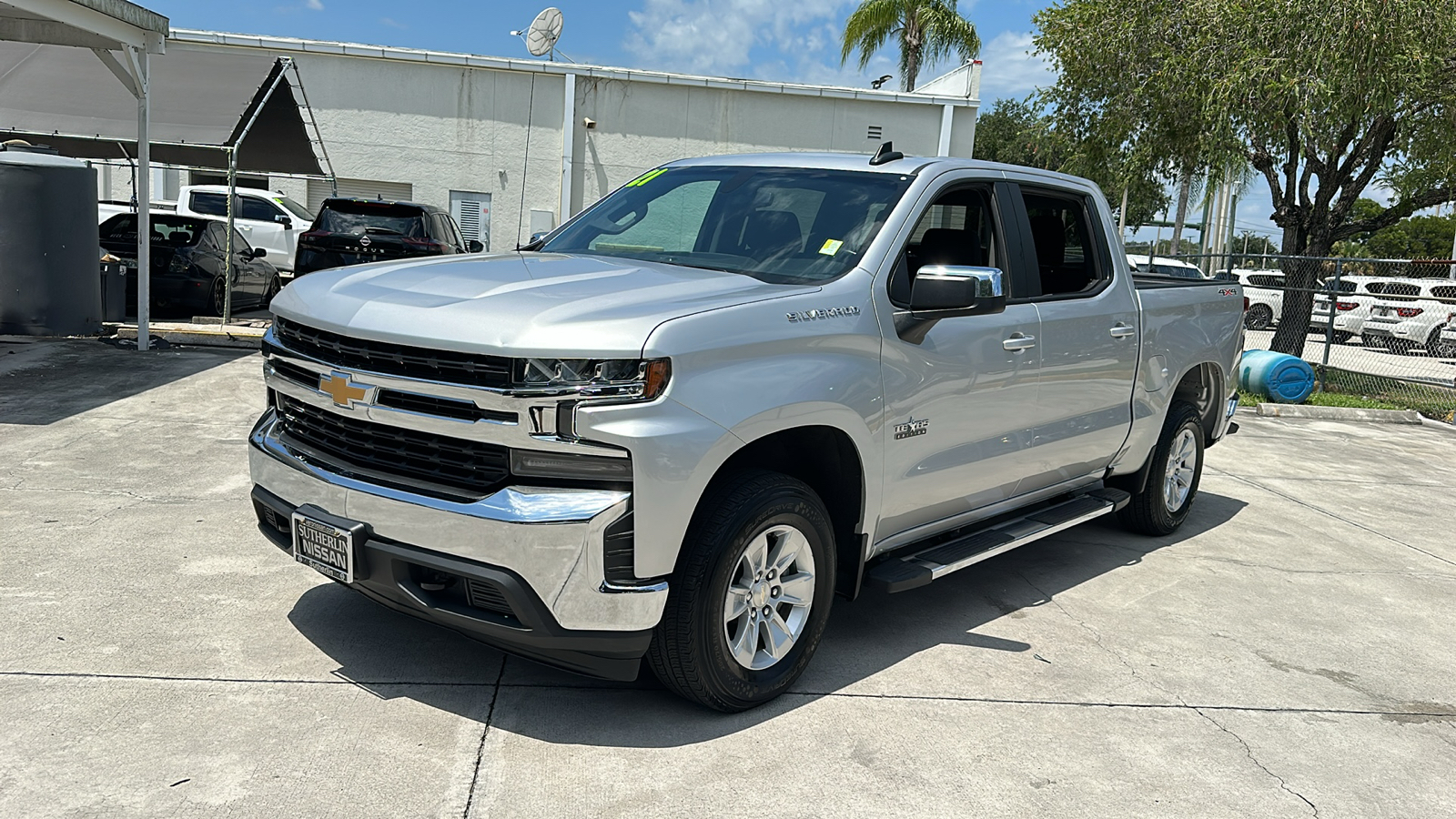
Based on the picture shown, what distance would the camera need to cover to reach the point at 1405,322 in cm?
2091

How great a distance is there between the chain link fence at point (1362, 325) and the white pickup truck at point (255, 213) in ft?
50.7

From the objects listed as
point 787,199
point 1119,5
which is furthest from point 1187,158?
point 787,199

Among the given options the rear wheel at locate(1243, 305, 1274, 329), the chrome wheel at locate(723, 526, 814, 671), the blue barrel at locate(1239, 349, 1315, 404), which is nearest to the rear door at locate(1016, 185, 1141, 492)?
the chrome wheel at locate(723, 526, 814, 671)

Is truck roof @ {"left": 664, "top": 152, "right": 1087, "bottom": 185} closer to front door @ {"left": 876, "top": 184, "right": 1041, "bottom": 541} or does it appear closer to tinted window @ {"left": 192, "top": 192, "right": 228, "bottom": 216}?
front door @ {"left": 876, "top": 184, "right": 1041, "bottom": 541}

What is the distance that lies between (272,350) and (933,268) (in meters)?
2.52

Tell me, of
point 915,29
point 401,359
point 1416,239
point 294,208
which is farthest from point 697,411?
point 1416,239

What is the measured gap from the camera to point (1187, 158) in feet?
54.0

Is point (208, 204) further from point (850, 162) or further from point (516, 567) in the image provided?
point (516, 567)

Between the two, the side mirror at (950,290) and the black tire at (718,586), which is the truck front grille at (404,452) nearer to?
the black tire at (718,586)

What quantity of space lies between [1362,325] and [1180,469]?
17.2m

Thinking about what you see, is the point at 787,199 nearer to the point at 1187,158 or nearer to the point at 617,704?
the point at 617,704

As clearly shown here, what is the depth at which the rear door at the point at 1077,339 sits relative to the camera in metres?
5.23

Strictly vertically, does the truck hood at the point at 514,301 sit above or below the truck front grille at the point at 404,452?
above

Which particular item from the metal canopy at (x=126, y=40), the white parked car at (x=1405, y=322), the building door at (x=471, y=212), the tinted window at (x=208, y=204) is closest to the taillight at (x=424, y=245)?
the metal canopy at (x=126, y=40)
